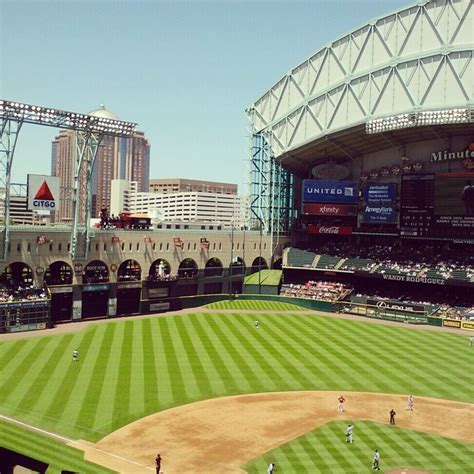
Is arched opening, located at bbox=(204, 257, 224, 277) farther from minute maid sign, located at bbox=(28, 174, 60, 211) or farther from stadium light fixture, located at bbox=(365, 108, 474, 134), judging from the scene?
stadium light fixture, located at bbox=(365, 108, 474, 134)

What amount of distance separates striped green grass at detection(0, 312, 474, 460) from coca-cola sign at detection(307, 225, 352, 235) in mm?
23849

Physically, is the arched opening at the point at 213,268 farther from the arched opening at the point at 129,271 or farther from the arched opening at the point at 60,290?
the arched opening at the point at 60,290

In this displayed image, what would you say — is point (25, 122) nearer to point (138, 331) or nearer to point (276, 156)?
point (138, 331)

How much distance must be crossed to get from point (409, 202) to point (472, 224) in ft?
29.4

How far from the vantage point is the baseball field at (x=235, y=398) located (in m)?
29.1

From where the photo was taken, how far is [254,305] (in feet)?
257

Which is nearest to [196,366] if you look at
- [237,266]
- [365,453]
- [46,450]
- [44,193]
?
[46,450]

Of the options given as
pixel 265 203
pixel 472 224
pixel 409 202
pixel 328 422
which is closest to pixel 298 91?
pixel 265 203

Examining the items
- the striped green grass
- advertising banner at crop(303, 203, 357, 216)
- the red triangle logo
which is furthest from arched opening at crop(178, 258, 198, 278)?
the red triangle logo

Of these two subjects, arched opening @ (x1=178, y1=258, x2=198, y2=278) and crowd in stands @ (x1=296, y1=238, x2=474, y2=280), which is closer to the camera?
crowd in stands @ (x1=296, y1=238, x2=474, y2=280)

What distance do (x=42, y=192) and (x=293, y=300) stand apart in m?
36.9

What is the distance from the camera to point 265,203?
92.2m

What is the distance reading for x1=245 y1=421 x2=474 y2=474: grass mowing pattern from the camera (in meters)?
27.9

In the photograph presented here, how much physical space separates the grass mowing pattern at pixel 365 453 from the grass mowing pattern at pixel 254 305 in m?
43.0
